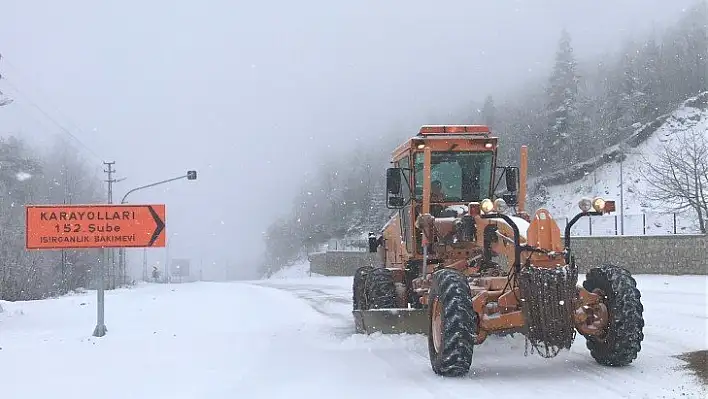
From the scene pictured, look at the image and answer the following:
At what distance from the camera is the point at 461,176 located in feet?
36.5

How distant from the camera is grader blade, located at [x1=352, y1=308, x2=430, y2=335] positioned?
1002 cm

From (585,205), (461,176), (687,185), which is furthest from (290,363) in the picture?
(687,185)

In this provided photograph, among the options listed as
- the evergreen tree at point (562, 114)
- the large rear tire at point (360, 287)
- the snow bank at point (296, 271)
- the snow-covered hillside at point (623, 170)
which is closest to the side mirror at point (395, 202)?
the large rear tire at point (360, 287)

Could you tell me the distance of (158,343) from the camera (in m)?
11.1

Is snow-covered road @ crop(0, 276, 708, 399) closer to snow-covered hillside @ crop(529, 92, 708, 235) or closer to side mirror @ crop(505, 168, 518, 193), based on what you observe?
side mirror @ crop(505, 168, 518, 193)

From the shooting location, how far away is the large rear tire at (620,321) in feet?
25.7

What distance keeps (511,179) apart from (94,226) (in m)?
6.87

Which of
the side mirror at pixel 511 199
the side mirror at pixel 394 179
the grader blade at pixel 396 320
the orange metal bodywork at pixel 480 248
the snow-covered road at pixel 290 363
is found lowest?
the snow-covered road at pixel 290 363

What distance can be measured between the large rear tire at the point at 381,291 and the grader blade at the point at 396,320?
0.52 metres

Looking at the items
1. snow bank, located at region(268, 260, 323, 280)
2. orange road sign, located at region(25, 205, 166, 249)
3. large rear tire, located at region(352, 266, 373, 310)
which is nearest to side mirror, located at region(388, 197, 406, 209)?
large rear tire, located at region(352, 266, 373, 310)

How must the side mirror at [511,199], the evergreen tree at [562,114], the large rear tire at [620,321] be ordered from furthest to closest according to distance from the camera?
the evergreen tree at [562,114]
the side mirror at [511,199]
the large rear tire at [620,321]

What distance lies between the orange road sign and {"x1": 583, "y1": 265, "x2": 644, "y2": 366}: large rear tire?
7224mm

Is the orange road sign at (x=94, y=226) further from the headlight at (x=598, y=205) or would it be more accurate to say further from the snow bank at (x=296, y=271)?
the snow bank at (x=296, y=271)

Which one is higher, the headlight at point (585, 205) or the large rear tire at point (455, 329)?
the headlight at point (585, 205)
